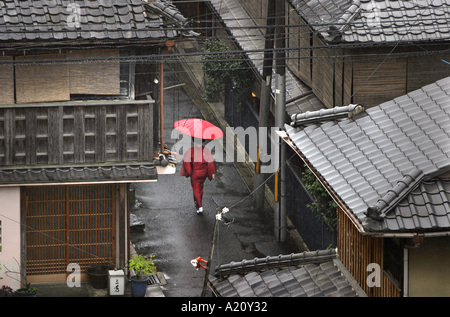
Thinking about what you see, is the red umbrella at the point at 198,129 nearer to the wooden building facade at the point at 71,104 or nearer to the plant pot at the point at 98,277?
the wooden building facade at the point at 71,104

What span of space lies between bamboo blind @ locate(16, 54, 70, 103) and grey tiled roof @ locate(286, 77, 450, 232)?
23.9 ft

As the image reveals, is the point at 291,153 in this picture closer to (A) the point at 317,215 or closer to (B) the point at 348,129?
(A) the point at 317,215

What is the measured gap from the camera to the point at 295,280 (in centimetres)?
1878

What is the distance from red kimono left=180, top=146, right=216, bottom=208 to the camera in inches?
1220

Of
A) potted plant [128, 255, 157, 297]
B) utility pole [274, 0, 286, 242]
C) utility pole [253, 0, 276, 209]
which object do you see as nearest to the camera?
potted plant [128, 255, 157, 297]

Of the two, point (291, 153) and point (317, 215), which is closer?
point (317, 215)

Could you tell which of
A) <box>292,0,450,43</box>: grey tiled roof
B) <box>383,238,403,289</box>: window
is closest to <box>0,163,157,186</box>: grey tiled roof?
<box>292,0,450,43</box>: grey tiled roof

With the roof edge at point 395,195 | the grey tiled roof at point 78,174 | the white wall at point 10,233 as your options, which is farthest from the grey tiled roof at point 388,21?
the white wall at point 10,233

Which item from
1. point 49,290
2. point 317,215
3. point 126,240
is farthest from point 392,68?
point 49,290

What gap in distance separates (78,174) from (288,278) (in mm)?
8119

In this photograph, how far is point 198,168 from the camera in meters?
31.1

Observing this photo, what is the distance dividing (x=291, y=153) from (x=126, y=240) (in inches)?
258

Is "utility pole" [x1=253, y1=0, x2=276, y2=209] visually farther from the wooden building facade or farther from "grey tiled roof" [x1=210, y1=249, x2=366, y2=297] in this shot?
"grey tiled roof" [x1=210, y1=249, x2=366, y2=297]

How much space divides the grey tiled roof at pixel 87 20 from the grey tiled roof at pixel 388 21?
3.94 m
